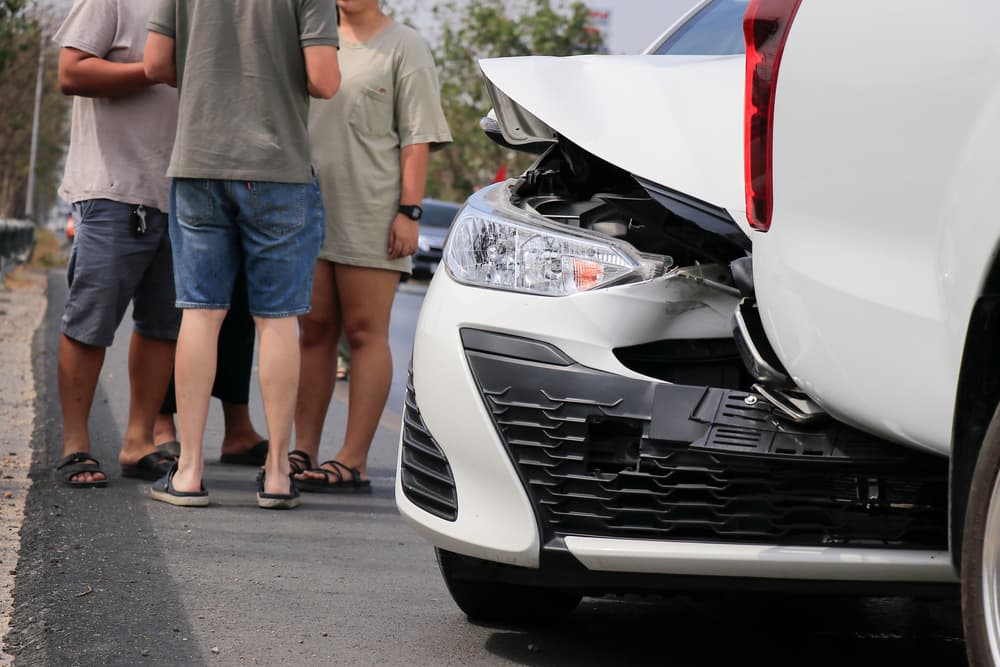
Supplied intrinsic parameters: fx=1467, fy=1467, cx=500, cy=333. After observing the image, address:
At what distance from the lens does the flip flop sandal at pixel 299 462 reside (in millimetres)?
5309

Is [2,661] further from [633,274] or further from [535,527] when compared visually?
[633,274]

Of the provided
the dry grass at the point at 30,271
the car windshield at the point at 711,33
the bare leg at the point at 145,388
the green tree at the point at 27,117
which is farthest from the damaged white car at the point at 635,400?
the dry grass at the point at 30,271

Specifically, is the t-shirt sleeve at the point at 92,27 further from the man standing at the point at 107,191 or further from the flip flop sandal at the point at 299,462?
the flip flop sandal at the point at 299,462

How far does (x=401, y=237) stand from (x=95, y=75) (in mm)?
1165

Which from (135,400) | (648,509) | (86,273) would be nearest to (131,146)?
(86,273)

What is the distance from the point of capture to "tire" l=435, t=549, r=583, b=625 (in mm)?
3424

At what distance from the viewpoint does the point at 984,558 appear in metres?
2.22

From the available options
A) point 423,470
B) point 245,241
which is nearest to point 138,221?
point 245,241

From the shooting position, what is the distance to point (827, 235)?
2467 millimetres

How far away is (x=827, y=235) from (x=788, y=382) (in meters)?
0.37

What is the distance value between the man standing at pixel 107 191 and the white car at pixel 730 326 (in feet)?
6.81

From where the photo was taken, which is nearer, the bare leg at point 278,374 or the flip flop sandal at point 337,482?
the bare leg at point 278,374

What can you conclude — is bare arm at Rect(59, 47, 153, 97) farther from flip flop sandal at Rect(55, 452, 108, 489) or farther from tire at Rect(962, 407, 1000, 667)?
tire at Rect(962, 407, 1000, 667)

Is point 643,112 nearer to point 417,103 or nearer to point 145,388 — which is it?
point 417,103
